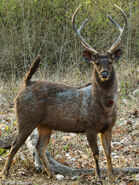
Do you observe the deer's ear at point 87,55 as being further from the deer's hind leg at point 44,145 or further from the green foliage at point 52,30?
the green foliage at point 52,30

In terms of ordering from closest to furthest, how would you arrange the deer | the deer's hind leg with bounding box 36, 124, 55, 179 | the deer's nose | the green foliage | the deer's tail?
the deer's nose < the deer < the deer's hind leg with bounding box 36, 124, 55, 179 < the deer's tail < the green foliage

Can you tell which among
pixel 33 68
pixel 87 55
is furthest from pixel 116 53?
pixel 33 68

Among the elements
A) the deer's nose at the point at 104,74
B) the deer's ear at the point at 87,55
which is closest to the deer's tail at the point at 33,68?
the deer's ear at the point at 87,55

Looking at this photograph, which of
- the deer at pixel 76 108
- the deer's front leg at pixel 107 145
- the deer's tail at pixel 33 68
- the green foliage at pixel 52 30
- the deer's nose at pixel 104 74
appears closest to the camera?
the deer's nose at pixel 104 74

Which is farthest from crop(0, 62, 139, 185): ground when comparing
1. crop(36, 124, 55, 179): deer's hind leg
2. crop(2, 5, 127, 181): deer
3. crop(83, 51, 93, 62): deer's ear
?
crop(83, 51, 93, 62): deer's ear

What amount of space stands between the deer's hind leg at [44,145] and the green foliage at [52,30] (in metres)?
5.64

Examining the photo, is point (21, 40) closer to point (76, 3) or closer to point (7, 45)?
point (7, 45)

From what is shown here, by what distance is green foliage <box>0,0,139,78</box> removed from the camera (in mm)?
11562

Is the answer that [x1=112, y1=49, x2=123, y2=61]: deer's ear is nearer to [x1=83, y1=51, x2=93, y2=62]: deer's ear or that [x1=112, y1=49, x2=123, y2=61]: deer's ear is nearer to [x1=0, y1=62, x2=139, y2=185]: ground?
[x1=83, y1=51, x2=93, y2=62]: deer's ear

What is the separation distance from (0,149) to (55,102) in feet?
3.95

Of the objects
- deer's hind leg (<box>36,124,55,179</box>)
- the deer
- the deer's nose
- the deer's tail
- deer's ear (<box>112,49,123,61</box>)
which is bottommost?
deer's hind leg (<box>36,124,55,179</box>)

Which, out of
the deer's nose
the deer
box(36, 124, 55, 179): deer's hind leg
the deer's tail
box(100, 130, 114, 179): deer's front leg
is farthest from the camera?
the deer's tail

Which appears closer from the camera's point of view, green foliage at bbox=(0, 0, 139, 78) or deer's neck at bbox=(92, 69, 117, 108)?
deer's neck at bbox=(92, 69, 117, 108)

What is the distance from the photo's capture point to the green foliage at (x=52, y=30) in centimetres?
1156
